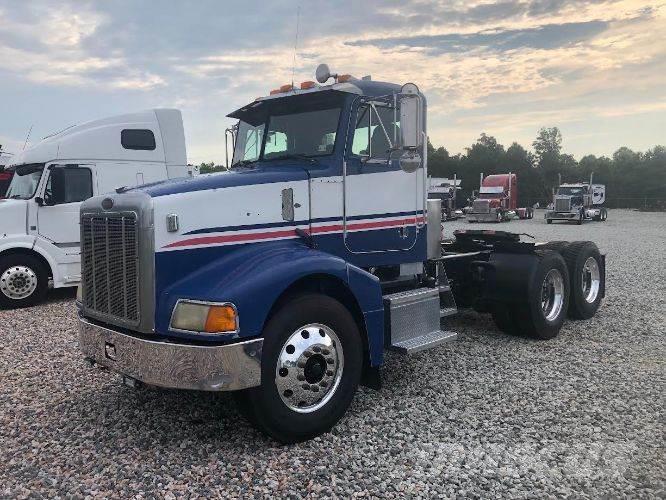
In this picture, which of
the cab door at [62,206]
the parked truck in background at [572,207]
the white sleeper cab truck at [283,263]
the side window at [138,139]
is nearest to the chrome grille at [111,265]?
the white sleeper cab truck at [283,263]

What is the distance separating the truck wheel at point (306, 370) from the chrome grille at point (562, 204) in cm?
3442

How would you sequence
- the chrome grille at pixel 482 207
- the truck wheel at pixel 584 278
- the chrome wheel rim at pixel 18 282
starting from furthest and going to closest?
the chrome grille at pixel 482 207 < the chrome wheel rim at pixel 18 282 < the truck wheel at pixel 584 278

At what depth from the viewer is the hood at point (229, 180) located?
4.58m

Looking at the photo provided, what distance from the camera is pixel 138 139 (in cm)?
1124

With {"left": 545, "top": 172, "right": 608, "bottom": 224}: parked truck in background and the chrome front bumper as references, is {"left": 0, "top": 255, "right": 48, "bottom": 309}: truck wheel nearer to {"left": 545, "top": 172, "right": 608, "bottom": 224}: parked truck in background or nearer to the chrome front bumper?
the chrome front bumper

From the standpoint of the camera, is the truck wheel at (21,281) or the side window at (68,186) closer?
the truck wheel at (21,281)

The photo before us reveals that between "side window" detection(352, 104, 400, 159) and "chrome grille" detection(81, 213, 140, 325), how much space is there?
227cm

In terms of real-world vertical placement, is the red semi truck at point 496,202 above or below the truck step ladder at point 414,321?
above

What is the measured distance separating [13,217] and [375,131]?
308 inches

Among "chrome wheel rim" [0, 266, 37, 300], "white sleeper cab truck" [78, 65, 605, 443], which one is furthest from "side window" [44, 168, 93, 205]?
"white sleeper cab truck" [78, 65, 605, 443]

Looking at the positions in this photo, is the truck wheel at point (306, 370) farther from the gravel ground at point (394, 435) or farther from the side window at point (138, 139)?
the side window at point (138, 139)

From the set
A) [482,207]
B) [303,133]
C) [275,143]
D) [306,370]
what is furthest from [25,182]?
[482,207]

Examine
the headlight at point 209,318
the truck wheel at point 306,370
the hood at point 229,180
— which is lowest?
the truck wheel at point 306,370

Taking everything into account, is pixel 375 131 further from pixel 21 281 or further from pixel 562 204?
pixel 562 204
